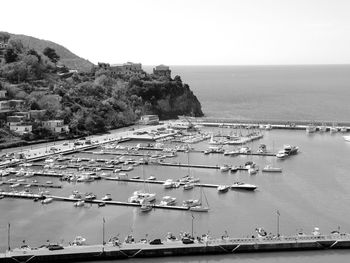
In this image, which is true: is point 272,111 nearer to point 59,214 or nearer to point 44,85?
point 44,85

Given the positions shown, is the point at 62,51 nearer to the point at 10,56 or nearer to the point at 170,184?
the point at 10,56

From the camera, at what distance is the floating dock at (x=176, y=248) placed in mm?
20609

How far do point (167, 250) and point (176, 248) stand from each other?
1.17 ft

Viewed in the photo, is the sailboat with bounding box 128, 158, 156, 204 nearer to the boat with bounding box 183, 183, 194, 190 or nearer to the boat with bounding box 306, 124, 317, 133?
the boat with bounding box 183, 183, 194, 190

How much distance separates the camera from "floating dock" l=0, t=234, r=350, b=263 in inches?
811

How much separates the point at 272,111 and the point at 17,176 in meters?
50.5

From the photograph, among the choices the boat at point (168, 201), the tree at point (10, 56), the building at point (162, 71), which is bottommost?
the boat at point (168, 201)

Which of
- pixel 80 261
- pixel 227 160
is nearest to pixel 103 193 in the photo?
pixel 80 261

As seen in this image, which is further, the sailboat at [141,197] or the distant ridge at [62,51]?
the distant ridge at [62,51]

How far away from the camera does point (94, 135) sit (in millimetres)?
51281

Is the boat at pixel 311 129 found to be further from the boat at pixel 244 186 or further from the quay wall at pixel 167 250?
the quay wall at pixel 167 250

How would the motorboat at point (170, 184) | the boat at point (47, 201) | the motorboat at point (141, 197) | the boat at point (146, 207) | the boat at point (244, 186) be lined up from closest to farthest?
the boat at point (146, 207)
the motorboat at point (141, 197)
the boat at point (47, 201)
the boat at point (244, 186)
the motorboat at point (170, 184)

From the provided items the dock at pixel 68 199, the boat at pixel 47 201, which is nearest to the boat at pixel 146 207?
the dock at pixel 68 199

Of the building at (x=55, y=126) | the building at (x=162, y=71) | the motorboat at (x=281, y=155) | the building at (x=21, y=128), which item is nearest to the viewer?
the motorboat at (x=281, y=155)
